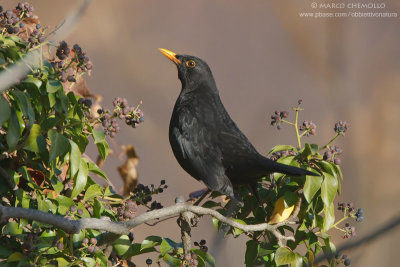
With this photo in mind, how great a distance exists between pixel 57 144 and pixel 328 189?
134cm

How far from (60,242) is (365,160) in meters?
1.60

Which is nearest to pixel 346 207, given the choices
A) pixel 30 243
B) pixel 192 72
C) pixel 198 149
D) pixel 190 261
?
pixel 190 261

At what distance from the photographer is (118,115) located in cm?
272

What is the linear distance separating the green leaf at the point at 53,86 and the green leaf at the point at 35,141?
0.17 metres

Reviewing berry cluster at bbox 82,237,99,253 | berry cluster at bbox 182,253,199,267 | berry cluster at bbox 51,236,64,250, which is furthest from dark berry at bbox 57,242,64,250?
berry cluster at bbox 182,253,199,267

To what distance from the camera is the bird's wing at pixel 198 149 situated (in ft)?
13.3

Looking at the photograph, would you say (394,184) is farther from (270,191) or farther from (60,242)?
(60,242)

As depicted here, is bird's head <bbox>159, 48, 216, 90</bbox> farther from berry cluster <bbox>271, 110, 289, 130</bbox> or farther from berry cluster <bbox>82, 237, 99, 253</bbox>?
berry cluster <bbox>82, 237, 99, 253</bbox>

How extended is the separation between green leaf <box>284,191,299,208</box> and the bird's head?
6.14 feet

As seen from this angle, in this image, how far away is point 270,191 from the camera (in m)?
3.44

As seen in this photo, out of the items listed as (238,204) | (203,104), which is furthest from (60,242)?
(203,104)

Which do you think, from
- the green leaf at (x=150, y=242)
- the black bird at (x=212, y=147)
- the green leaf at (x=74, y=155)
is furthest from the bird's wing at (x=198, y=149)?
the green leaf at (x=74, y=155)

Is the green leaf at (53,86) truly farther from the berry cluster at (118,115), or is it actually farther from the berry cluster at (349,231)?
the berry cluster at (349,231)

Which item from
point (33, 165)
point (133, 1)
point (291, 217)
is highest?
point (133, 1)
